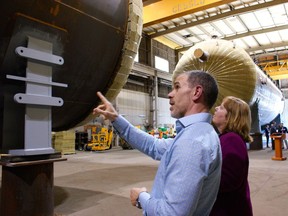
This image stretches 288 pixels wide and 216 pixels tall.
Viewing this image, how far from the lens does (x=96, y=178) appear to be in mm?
→ 6039

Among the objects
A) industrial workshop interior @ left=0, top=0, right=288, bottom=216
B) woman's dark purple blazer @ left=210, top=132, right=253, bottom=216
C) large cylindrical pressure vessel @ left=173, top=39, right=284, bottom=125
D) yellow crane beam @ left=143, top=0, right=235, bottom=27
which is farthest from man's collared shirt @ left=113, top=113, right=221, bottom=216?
yellow crane beam @ left=143, top=0, right=235, bottom=27

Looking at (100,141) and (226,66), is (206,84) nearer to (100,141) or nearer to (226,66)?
(226,66)

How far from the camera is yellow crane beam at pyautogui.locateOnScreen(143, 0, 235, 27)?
10219 millimetres

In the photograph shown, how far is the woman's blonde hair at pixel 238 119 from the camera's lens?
1.91m

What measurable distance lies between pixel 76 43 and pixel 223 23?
16.0 m

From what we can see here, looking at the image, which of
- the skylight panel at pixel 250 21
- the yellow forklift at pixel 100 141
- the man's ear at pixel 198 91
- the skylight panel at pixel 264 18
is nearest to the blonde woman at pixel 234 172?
the man's ear at pixel 198 91

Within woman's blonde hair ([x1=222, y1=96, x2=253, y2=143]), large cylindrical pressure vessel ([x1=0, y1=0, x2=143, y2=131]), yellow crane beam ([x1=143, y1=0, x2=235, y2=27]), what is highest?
yellow crane beam ([x1=143, y1=0, x2=235, y2=27])

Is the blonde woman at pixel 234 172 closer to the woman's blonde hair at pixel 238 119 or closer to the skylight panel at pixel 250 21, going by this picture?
the woman's blonde hair at pixel 238 119

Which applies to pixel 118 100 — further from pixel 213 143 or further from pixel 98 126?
pixel 213 143

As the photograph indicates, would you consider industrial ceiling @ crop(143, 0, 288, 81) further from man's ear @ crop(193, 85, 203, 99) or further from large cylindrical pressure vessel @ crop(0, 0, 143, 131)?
man's ear @ crop(193, 85, 203, 99)

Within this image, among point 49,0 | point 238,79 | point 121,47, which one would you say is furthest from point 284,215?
point 238,79

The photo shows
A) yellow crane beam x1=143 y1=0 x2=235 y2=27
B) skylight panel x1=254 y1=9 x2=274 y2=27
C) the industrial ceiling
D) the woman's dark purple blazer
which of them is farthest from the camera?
skylight panel x1=254 y1=9 x2=274 y2=27

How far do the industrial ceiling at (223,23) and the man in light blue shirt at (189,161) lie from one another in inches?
391

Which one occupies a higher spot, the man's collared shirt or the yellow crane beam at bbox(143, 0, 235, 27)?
the yellow crane beam at bbox(143, 0, 235, 27)
